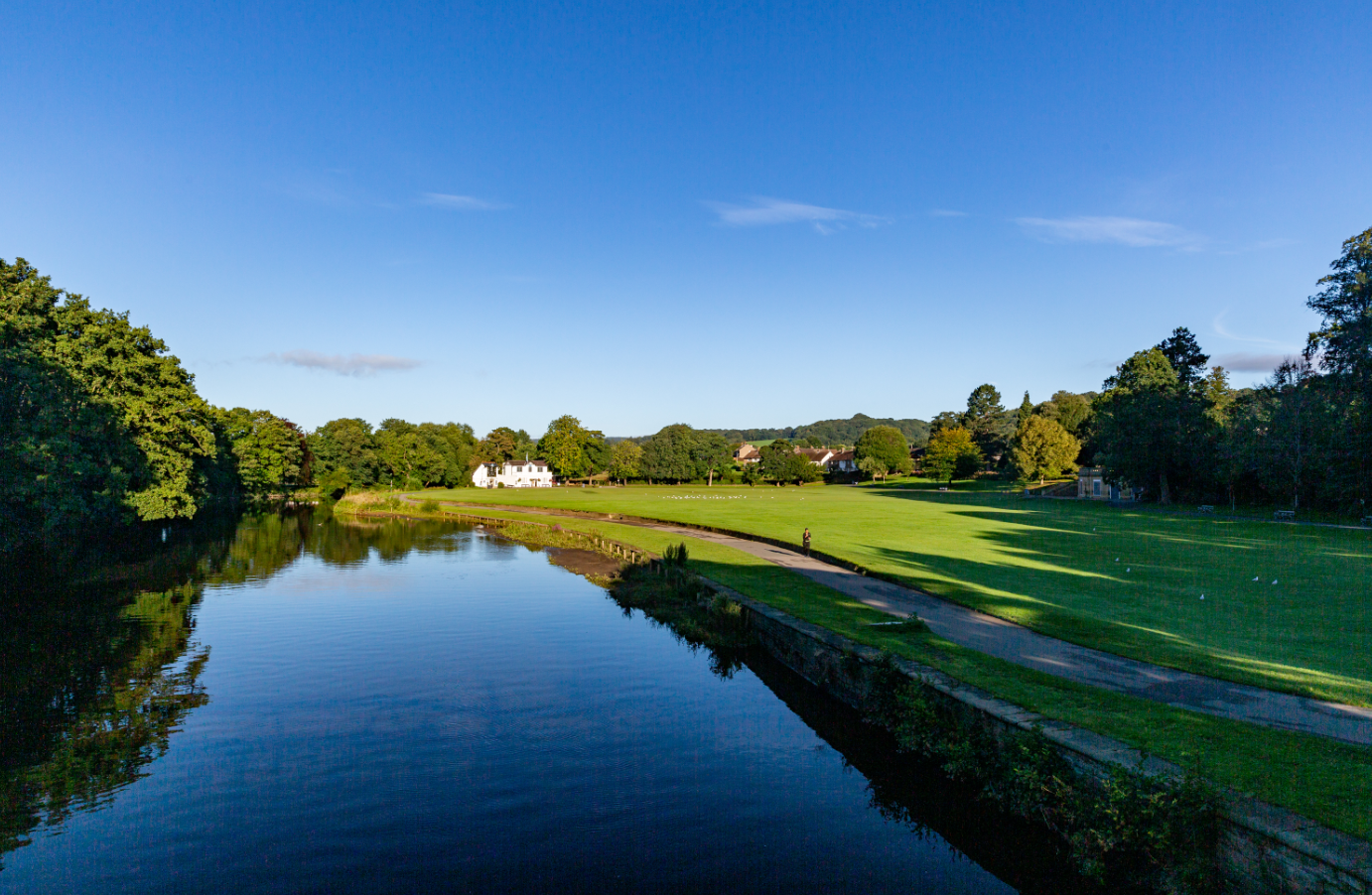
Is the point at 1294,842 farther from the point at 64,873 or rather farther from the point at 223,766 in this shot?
the point at 223,766

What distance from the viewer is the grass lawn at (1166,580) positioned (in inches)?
559

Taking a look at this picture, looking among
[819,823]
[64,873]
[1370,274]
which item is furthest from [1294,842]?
[1370,274]

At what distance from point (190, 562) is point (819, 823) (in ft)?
123

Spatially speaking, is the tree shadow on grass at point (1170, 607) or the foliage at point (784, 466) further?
the foliage at point (784, 466)

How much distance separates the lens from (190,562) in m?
36.6

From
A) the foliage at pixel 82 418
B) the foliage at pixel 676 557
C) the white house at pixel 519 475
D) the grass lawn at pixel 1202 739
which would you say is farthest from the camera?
the white house at pixel 519 475

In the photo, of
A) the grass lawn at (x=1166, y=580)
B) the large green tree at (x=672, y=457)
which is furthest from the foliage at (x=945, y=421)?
the grass lawn at (x=1166, y=580)

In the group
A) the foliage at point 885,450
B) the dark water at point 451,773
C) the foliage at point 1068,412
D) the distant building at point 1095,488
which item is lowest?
the dark water at point 451,773

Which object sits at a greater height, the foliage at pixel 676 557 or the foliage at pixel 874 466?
the foliage at pixel 874 466

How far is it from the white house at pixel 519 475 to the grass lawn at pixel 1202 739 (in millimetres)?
121207

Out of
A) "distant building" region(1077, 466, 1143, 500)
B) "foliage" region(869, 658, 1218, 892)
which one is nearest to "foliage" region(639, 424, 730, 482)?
"distant building" region(1077, 466, 1143, 500)

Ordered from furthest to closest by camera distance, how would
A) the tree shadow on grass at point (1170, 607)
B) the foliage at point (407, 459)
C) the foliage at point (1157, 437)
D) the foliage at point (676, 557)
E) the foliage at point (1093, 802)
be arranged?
the foliage at point (407, 459)
the foliage at point (1157, 437)
the foliage at point (676, 557)
the tree shadow on grass at point (1170, 607)
the foliage at point (1093, 802)

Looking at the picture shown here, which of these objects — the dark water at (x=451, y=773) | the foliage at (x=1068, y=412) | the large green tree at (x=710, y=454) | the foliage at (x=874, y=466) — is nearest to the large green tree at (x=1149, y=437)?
the foliage at (x=1068, y=412)

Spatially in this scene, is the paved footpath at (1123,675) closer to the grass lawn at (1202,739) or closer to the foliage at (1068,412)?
the grass lawn at (1202,739)
